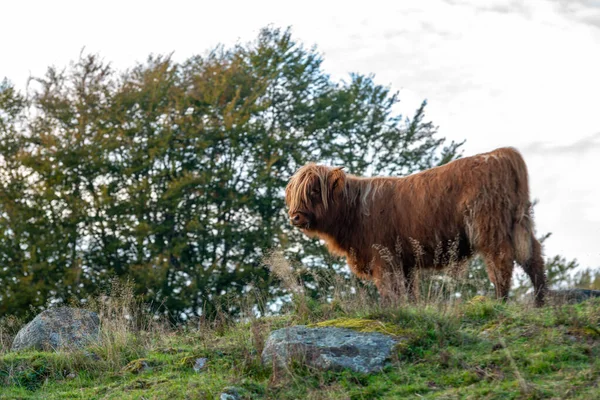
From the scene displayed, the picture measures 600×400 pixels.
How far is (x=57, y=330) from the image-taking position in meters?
9.57

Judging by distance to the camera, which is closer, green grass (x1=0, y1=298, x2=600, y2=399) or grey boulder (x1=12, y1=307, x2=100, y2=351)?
green grass (x1=0, y1=298, x2=600, y2=399)

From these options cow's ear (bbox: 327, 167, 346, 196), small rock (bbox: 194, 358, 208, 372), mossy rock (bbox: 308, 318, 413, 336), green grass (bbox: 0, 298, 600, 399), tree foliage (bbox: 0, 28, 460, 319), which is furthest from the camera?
tree foliage (bbox: 0, 28, 460, 319)

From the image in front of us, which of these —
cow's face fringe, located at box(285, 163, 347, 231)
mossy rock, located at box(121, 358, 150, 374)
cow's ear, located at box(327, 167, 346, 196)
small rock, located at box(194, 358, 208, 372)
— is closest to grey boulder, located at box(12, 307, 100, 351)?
mossy rock, located at box(121, 358, 150, 374)

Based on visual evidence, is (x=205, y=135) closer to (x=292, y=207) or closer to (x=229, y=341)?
(x=292, y=207)

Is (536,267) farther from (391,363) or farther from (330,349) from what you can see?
(330,349)

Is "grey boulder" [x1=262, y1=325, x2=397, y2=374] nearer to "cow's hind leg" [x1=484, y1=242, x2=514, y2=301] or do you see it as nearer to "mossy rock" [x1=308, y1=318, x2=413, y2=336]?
"mossy rock" [x1=308, y1=318, x2=413, y2=336]

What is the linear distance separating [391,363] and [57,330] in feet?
15.3

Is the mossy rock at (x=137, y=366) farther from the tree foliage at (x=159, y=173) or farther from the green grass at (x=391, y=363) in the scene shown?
the tree foliage at (x=159, y=173)

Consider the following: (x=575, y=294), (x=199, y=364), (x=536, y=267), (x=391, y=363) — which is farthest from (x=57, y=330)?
(x=575, y=294)

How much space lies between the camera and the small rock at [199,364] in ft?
24.7

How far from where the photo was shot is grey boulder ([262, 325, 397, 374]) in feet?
21.9

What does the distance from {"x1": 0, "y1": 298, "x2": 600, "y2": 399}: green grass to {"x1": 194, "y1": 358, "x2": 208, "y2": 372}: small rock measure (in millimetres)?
47

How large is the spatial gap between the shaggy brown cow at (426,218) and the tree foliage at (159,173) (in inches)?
513

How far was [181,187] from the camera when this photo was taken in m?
23.5
